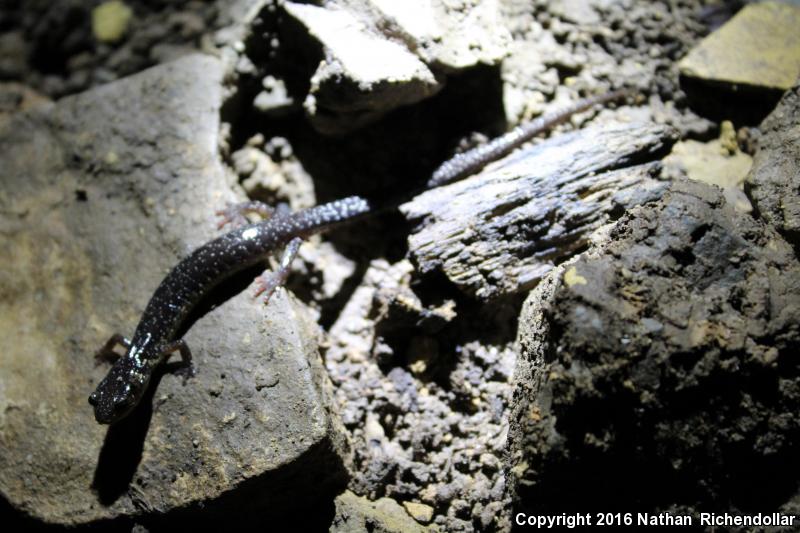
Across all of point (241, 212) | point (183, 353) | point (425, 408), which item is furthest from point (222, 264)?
point (425, 408)

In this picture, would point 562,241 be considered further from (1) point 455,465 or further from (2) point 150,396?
(2) point 150,396

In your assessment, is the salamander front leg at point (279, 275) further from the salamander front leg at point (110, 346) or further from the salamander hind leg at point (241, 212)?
the salamander front leg at point (110, 346)

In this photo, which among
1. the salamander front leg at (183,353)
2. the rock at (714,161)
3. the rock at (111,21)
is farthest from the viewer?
the rock at (111,21)

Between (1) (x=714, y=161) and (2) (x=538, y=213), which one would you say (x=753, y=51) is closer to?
(1) (x=714, y=161)

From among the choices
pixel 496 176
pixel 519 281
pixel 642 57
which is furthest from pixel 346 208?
pixel 642 57

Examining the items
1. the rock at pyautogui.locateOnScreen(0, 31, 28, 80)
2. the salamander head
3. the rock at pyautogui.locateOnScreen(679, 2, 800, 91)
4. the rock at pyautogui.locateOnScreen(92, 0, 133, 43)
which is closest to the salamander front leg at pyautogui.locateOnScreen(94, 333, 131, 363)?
the salamander head

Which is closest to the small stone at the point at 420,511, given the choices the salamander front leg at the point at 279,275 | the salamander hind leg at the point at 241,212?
the salamander front leg at the point at 279,275

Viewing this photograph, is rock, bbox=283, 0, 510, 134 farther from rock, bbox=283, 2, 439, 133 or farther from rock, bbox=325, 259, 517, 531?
rock, bbox=325, 259, 517, 531
